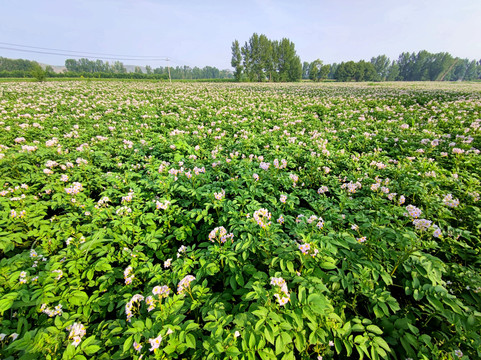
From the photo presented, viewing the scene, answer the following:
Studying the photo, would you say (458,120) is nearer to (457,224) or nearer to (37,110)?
(457,224)

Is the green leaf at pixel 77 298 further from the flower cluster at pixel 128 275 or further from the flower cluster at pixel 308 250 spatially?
the flower cluster at pixel 308 250

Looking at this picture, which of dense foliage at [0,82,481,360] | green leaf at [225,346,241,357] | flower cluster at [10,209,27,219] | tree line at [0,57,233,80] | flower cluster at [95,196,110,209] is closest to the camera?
green leaf at [225,346,241,357]

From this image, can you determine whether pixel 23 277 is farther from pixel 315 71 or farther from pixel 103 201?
pixel 315 71

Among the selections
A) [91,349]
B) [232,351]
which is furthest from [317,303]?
[91,349]

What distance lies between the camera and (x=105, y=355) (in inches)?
63.3

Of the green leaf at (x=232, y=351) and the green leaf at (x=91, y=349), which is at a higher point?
the green leaf at (x=232, y=351)

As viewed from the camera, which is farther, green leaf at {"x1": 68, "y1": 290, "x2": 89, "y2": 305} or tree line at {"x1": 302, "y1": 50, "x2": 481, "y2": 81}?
tree line at {"x1": 302, "y1": 50, "x2": 481, "y2": 81}

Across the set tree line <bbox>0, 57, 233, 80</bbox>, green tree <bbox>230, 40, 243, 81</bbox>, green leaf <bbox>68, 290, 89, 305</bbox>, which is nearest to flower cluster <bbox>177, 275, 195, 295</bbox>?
green leaf <bbox>68, 290, 89, 305</bbox>

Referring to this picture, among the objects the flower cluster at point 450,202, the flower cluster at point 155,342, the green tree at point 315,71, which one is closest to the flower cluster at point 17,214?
the flower cluster at point 155,342

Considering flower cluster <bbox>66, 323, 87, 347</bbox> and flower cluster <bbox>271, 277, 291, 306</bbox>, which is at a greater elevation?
flower cluster <bbox>271, 277, 291, 306</bbox>

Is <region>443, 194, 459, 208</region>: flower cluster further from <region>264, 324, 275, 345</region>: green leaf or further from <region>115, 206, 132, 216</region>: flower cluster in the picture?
<region>115, 206, 132, 216</region>: flower cluster

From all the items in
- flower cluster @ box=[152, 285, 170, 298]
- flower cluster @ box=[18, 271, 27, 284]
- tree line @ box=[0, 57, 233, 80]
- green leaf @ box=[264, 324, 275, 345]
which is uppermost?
tree line @ box=[0, 57, 233, 80]

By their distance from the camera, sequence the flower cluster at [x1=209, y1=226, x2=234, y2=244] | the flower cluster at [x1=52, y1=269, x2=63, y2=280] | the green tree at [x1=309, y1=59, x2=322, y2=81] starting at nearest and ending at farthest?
1. the flower cluster at [x1=52, y1=269, x2=63, y2=280]
2. the flower cluster at [x1=209, y1=226, x2=234, y2=244]
3. the green tree at [x1=309, y1=59, x2=322, y2=81]

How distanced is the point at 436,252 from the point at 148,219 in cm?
423
